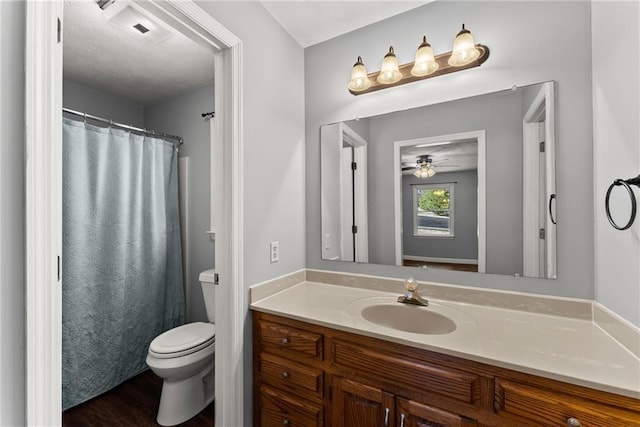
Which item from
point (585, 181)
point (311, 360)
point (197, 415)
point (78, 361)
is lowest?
point (197, 415)

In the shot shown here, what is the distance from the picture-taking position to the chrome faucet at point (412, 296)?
1.37 m

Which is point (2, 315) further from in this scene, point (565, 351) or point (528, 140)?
point (528, 140)

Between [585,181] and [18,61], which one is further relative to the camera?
[585,181]

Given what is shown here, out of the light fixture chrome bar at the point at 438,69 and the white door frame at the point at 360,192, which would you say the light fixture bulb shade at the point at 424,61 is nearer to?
the light fixture chrome bar at the point at 438,69

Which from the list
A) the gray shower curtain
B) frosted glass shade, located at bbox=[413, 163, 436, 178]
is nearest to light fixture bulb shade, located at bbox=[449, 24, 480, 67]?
frosted glass shade, located at bbox=[413, 163, 436, 178]

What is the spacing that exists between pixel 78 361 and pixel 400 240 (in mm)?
2340

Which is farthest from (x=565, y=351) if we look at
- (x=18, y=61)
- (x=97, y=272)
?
(x=97, y=272)

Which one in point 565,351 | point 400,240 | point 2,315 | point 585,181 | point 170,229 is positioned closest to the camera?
point 2,315

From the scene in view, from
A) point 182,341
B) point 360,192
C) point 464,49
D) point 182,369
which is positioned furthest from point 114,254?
point 464,49

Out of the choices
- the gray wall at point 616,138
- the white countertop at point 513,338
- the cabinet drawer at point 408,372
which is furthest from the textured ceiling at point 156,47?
the cabinet drawer at point 408,372

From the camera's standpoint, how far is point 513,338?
39.9 inches

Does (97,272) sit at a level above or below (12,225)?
below

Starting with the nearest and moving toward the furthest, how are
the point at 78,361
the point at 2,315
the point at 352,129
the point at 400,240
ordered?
the point at 2,315 < the point at 400,240 < the point at 352,129 < the point at 78,361

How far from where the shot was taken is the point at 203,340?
1.79m
